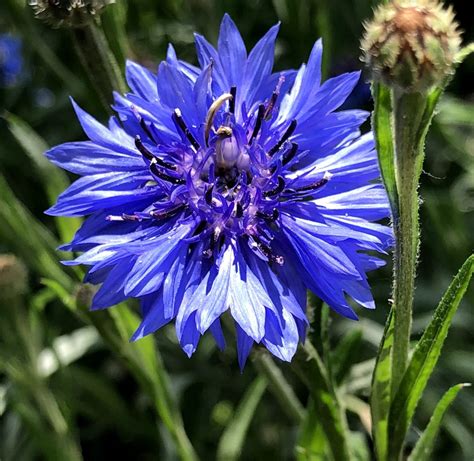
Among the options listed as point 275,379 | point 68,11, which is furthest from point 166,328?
point 68,11

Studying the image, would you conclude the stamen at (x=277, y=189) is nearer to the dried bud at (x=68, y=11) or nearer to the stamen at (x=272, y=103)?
the stamen at (x=272, y=103)

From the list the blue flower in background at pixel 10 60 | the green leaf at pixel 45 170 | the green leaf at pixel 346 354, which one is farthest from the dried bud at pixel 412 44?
the blue flower in background at pixel 10 60

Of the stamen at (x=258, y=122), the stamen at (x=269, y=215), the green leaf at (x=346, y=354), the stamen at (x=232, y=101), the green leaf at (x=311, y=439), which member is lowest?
the green leaf at (x=311, y=439)

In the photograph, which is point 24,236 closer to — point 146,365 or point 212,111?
point 146,365

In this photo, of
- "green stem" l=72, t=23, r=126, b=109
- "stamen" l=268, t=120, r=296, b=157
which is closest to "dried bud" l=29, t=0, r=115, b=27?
"green stem" l=72, t=23, r=126, b=109

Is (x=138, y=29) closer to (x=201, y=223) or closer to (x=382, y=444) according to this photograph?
(x=201, y=223)

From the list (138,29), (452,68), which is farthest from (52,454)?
(138,29)

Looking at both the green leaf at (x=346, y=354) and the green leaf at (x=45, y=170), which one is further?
the green leaf at (x=45, y=170)

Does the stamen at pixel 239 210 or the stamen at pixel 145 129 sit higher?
the stamen at pixel 145 129
